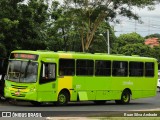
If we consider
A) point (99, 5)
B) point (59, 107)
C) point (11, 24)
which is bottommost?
point (59, 107)

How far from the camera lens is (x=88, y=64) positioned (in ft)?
84.8

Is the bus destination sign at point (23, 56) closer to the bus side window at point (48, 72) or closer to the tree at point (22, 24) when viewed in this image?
the bus side window at point (48, 72)

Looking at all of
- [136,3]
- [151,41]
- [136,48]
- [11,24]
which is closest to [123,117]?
[11,24]

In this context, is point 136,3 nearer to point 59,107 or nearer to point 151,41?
point 59,107

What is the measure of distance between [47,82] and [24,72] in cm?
120

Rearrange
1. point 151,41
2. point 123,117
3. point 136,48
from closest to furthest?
point 123,117
point 136,48
point 151,41

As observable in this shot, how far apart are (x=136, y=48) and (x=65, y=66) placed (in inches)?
2883

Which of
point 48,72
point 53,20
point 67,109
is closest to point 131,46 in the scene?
point 53,20

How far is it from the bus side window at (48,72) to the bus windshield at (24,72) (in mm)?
414

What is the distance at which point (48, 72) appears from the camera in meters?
23.7

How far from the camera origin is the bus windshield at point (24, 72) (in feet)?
76.2

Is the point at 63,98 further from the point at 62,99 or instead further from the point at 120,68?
the point at 120,68

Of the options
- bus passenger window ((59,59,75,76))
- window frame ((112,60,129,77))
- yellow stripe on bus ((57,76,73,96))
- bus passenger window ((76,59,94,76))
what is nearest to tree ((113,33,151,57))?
window frame ((112,60,129,77))

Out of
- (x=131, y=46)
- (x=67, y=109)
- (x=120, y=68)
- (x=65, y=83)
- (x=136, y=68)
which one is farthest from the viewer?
(x=131, y=46)
